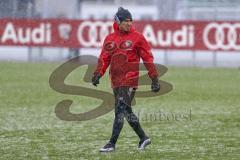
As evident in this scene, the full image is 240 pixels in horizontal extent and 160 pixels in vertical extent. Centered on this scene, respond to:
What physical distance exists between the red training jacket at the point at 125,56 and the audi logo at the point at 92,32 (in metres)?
18.2

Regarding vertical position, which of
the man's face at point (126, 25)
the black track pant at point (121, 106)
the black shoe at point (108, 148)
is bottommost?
the black shoe at point (108, 148)

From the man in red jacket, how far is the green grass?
1.48ft

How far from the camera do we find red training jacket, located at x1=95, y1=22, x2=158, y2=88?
31.9 ft

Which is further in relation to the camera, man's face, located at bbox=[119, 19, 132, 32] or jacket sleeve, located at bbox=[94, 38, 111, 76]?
jacket sleeve, located at bbox=[94, 38, 111, 76]

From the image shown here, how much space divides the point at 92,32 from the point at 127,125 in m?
15.4

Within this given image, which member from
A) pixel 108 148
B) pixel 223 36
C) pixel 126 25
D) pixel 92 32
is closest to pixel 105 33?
pixel 92 32

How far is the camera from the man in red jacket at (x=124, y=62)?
9703mm

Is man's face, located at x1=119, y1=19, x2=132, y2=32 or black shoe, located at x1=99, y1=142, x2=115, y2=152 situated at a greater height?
man's face, located at x1=119, y1=19, x2=132, y2=32

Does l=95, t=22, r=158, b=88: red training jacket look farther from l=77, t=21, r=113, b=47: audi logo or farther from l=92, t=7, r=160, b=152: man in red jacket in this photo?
l=77, t=21, r=113, b=47: audi logo

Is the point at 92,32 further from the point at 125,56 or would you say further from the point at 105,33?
the point at 125,56

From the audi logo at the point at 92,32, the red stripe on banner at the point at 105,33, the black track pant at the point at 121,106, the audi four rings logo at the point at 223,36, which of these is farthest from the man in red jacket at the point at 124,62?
the audi logo at the point at 92,32

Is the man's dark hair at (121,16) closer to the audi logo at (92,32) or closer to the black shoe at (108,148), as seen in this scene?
the black shoe at (108,148)

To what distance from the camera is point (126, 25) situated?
31.6 feet

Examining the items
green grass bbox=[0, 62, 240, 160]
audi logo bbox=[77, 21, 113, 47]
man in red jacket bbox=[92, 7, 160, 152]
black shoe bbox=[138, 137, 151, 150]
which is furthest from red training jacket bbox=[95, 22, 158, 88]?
audi logo bbox=[77, 21, 113, 47]
